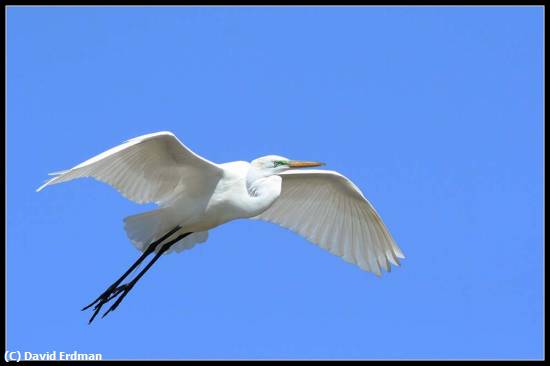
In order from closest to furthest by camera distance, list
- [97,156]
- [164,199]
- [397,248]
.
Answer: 1. [97,156]
2. [164,199]
3. [397,248]

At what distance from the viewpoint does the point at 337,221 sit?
42.6ft

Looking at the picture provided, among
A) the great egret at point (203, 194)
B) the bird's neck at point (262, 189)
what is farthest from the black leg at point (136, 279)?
the bird's neck at point (262, 189)

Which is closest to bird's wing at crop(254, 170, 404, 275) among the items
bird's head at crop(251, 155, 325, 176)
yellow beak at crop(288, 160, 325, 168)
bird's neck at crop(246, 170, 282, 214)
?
yellow beak at crop(288, 160, 325, 168)

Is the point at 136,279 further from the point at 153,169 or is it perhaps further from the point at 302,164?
the point at 302,164

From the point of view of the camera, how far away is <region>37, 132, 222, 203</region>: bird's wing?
10727 mm

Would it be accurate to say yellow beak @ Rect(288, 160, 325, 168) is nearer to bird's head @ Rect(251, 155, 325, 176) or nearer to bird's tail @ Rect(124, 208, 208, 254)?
bird's head @ Rect(251, 155, 325, 176)

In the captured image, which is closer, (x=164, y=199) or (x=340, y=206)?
(x=164, y=199)

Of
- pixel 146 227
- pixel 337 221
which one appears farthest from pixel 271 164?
pixel 337 221

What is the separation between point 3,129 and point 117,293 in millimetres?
2271

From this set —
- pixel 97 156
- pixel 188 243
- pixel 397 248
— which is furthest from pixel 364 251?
pixel 97 156

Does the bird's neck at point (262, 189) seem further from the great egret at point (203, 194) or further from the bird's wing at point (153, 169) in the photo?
the bird's wing at point (153, 169)

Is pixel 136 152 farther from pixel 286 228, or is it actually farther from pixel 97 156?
pixel 286 228

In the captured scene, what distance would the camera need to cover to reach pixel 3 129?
1230cm

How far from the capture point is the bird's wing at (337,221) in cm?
1274
